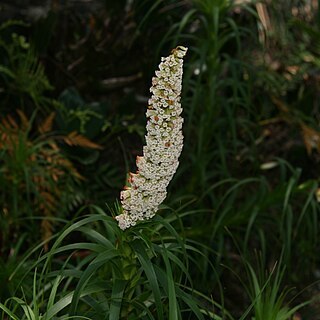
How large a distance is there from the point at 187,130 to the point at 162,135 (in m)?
1.08

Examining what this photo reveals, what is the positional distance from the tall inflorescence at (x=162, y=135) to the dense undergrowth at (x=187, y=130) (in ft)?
1.80

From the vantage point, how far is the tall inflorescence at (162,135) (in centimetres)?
138

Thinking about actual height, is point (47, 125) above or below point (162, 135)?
below

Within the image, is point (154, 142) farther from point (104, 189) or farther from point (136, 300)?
point (104, 189)

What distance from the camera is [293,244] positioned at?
2840 mm

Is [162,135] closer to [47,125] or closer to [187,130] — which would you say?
[187,130]

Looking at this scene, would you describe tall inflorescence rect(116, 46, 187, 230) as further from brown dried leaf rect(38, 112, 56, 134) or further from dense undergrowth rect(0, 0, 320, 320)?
brown dried leaf rect(38, 112, 56, 134)

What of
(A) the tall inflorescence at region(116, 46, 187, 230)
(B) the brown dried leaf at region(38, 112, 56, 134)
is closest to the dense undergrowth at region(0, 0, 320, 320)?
(B) the brown dried leaf at region(38, 112, 56, 134)

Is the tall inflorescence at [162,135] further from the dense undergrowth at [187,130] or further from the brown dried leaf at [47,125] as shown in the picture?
the brown dried leaf at [47,125]

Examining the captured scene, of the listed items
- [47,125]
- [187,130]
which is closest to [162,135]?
[187,130]

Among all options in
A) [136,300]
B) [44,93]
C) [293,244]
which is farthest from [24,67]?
[136,300]

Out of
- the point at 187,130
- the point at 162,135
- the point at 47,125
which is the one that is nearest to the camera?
the point at 162,135

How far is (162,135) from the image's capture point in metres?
1.40

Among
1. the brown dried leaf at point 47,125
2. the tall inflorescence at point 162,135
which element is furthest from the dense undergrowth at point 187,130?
the tall inflorescence at point 162,135
